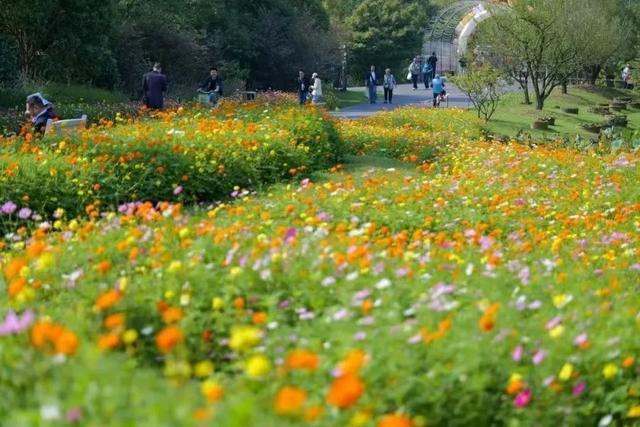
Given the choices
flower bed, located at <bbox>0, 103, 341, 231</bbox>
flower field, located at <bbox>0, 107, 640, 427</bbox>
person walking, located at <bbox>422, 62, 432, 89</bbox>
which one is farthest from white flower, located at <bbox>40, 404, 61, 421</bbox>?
person walking, located at <bbox>422, 62, 432, 89</bbox>

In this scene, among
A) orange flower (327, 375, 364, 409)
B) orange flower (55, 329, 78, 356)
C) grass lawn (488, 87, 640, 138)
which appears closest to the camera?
orange flower (327, 375, 364, 409)

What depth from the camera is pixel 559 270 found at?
5023 mm

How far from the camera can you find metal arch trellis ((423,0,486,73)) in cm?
4897

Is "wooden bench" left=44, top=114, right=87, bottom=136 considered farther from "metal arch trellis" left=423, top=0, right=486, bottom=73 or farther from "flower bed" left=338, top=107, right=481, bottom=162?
"metal arch trellis" left=423, top=0, right=486, bottom=73

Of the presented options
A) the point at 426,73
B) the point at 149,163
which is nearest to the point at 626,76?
the point at 426,73

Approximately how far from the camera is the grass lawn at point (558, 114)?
2232cm

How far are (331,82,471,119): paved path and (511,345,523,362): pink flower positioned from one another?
74.6 feet

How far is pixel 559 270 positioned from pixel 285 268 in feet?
5.82

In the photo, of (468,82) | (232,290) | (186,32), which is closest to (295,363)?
(232,290)

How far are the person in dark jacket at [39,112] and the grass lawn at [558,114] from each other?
10.0 metres

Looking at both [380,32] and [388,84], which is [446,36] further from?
[388,84]

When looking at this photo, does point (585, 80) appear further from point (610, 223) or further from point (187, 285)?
point (187, 285)

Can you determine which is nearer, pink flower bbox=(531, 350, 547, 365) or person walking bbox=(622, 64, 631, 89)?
pink flower bbox=(531, 350, 547, 365)

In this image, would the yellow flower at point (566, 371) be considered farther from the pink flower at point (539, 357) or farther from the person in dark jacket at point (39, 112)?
the person in dark jacket at point (39, 112)
